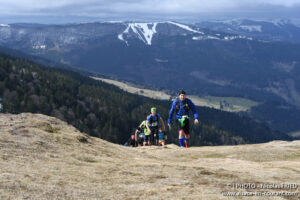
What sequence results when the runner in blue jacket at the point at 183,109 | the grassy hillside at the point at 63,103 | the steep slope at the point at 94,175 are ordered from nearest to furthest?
the steep slope at the point at 94,175 < the runner in blue jacket at the point at 183,109 < the grassy hillside at the point at 63,103

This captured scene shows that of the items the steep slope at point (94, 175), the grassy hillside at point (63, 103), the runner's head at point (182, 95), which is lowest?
the grassy hillside at point (63, 103)

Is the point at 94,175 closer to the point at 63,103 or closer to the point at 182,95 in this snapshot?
the point at 182,95

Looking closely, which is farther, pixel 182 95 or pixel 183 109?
pixel 183 109

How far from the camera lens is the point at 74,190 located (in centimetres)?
1023

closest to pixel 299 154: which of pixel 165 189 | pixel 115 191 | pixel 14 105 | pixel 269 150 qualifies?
pixel 269 150

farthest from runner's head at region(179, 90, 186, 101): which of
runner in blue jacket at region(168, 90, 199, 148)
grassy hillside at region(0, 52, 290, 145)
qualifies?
grassy hillside at region(0, 52, 290, 145)

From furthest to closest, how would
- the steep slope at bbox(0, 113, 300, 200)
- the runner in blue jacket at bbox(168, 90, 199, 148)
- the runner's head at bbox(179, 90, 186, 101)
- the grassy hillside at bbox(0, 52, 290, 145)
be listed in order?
1. the grassy hillside at bbox(0, 52, 290, 145)
2. the runner in blue jacket at bbox(168, 90, 199, 148)
3. the runner's head at bbox(179, 90, 186, 101)
4. the steep slope at bbox(0, 113, 300, 200)

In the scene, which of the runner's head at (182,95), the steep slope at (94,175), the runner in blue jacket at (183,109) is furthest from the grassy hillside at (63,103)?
the steep slope at (94,175)

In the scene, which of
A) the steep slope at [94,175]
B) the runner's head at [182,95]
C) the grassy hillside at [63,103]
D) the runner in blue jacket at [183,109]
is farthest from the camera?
the grassy hillside at [63,103]

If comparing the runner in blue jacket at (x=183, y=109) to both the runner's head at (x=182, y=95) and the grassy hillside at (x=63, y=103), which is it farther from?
the grassy hillside at (x=63, y=103)

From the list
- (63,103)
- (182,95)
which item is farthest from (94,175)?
(63,103)

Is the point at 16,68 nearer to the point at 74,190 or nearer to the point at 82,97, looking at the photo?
the point at 82,97

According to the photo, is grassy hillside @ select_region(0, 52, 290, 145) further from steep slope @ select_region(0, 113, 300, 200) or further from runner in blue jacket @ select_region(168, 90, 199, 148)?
steep slope @ select_region(0, 113, 300, 200)

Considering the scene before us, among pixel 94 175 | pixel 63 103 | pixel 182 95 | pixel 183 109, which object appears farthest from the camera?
pixel 63 103
